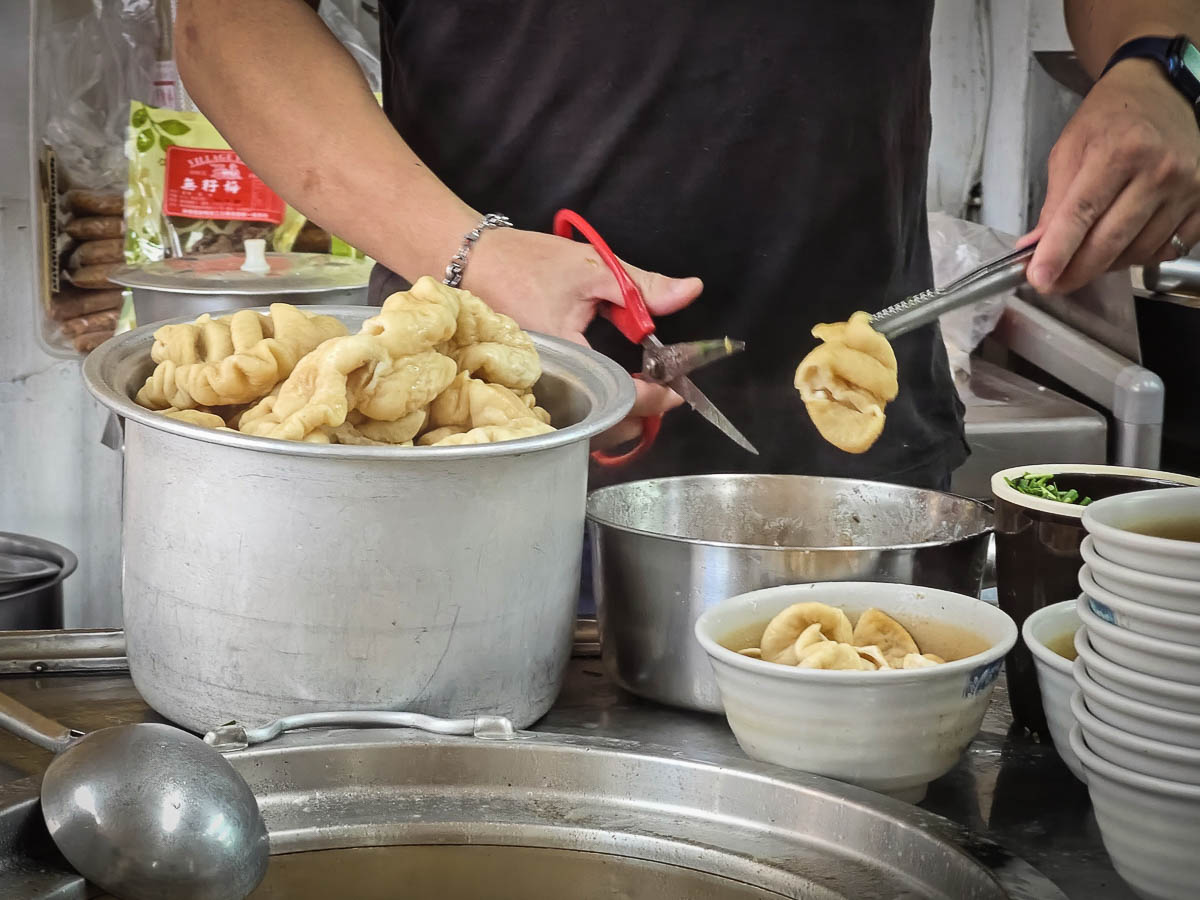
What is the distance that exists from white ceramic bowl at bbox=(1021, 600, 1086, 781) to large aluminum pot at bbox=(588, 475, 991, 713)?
126 mm

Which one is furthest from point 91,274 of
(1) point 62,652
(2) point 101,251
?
(1) point 62,652

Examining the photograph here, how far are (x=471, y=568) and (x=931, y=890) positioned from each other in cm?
39

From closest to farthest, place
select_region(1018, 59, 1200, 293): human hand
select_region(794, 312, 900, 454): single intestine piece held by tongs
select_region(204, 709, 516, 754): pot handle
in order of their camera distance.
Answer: select_region(204, 709, 516, 754): pot handle → select_region(794, 312, 900, 454): single intestine piece held by tongs → select_region(1018, 59, 1200, 293): human hand

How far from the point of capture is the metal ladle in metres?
0.77

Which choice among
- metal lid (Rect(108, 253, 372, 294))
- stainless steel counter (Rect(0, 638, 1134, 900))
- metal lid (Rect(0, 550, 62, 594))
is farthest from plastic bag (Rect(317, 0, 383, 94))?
stainless steel counter (Rect(0, 638, 1134, 900))

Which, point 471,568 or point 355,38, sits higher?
point 355,38

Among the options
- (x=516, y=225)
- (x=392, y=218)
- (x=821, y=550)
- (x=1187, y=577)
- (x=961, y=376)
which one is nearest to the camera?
(x=1187, y=577)

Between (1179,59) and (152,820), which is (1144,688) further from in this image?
(1179,59)

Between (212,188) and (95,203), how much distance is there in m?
0.31

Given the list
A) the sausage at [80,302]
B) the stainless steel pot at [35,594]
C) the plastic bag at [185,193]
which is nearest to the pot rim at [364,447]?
the stainless steel pot at [35,594]

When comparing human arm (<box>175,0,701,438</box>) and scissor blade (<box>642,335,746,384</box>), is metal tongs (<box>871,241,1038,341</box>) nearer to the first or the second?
scissor blade (<box>642,335,746,384</box>)

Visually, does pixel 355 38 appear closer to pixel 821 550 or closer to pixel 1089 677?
pixel 821 550

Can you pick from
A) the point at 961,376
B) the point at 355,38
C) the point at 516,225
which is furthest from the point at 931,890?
the point at 355,38

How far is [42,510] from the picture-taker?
3.14 metres
